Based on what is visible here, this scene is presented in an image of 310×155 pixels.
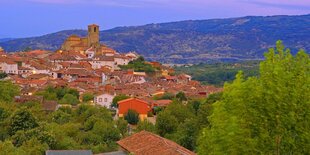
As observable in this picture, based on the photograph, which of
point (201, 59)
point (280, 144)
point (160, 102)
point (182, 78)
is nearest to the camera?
point (280, 144)

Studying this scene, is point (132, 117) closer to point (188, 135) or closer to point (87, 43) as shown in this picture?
point (188, 135)

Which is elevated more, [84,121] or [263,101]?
[263,101]

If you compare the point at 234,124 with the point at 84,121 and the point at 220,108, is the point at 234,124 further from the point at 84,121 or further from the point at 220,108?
the point at 84,121

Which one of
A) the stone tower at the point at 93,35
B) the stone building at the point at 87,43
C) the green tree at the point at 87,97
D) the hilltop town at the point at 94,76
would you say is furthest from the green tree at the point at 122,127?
the stone tower at the point at 93,35

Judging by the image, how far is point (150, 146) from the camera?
61.3 feet

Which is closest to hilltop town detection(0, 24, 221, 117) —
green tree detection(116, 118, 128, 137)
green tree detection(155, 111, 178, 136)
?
green tree detection(116, 118, 128, 137)

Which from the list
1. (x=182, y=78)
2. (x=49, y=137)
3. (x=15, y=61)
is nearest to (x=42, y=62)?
(x=15, y=61)

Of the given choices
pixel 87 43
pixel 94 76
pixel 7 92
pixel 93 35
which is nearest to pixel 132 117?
pixel 7 92

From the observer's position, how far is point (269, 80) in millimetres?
9453

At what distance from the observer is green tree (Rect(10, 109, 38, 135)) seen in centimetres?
2597

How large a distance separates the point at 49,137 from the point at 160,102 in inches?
867

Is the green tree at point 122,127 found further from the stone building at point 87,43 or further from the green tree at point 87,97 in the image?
the stone building at point 87,43

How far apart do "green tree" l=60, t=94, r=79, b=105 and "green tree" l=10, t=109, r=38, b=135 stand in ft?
54.6

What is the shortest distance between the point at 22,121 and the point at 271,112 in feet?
61.5
